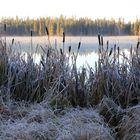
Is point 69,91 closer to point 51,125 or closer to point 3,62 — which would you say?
point 3,62

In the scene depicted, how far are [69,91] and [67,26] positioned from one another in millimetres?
2921

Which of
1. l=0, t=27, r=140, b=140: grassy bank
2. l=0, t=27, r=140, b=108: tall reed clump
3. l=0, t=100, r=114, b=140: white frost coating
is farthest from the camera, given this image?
l=0, t=27, r=140, b=108: tall reed clump

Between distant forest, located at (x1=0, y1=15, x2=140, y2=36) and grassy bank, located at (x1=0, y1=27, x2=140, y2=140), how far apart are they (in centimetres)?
87

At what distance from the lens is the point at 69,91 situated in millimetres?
4234

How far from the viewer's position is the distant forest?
5.83 meters

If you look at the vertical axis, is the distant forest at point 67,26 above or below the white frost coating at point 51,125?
above

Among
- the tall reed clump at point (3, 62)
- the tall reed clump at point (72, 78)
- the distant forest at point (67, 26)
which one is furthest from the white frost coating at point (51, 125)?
the distant forest at point (67, 26)

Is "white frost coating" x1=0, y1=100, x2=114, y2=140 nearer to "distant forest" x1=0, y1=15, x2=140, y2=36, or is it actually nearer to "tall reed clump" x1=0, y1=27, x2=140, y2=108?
"tall reed clump" x1=0, y1=27, x2=140, y2=108

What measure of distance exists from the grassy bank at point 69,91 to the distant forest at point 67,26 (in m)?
0.87

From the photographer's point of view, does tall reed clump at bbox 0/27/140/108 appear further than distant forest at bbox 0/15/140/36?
No

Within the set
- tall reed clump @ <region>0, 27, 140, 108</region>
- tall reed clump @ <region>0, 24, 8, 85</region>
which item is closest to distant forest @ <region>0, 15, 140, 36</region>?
tall reed clump @ <region>0, 24, 8, 85</region>

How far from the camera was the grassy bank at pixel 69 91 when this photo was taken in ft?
11.6

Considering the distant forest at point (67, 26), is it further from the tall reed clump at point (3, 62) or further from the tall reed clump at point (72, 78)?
the tall reed clump at point (72, 78)

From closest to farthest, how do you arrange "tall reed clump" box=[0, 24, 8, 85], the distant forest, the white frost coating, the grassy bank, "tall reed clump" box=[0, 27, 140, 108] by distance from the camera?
the white frost coating, the grassy bank, "tall reed clump" box=[0, 27, 140, 108], "tall reed clump" box=[0, 24, 8, 85], the distant forest
